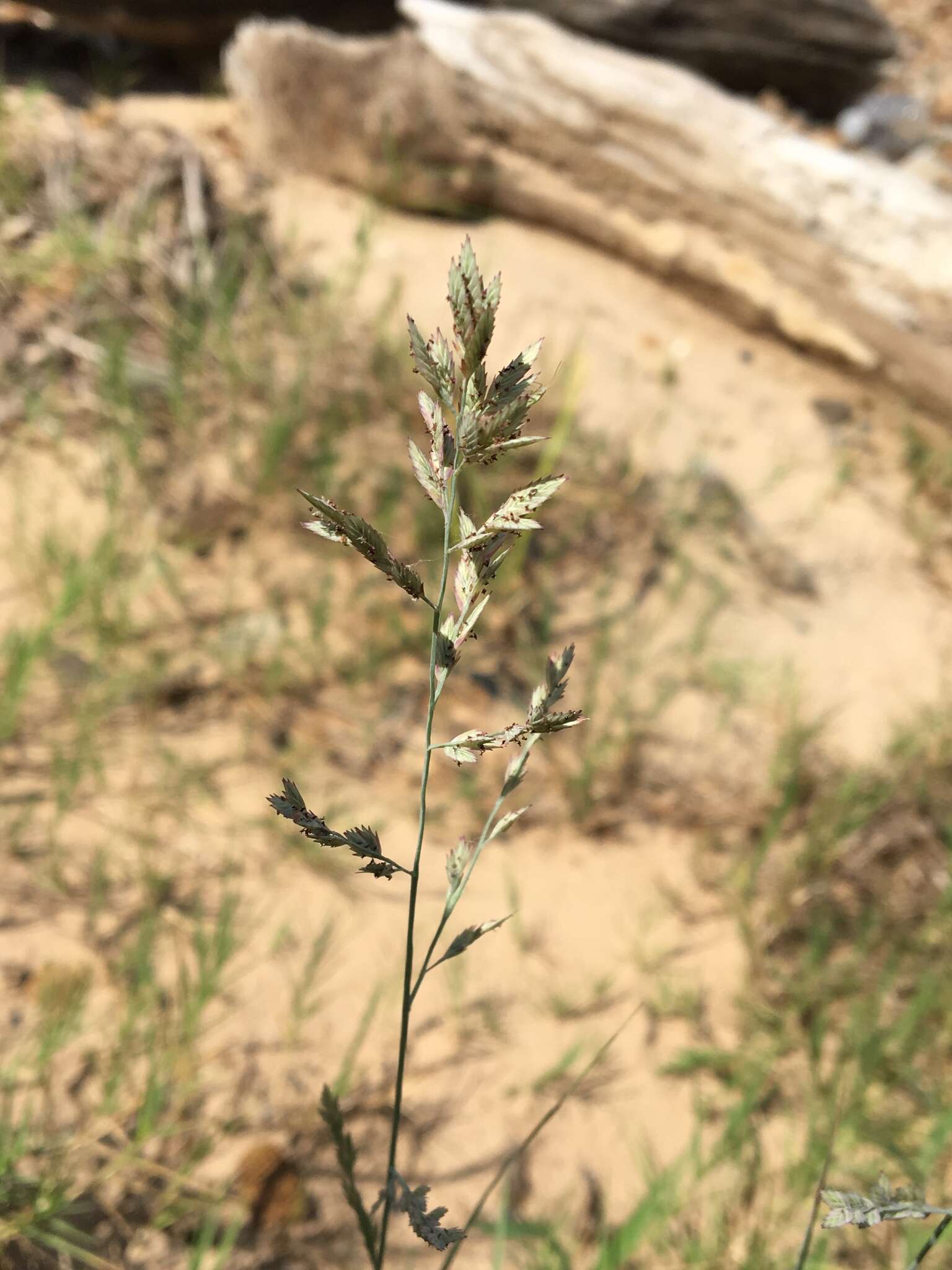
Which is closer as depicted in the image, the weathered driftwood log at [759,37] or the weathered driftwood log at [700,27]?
the weathered driftwood log at [700,27]

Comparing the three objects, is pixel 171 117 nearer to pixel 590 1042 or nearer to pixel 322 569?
pixel 322 569

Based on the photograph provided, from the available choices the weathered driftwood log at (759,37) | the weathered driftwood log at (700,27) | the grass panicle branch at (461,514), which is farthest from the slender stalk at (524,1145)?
the weathered driftwood log at (759,37)

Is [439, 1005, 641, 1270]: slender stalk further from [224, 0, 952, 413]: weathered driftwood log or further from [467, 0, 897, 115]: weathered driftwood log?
[467, 0, 897, 115]: weathered driftwood log

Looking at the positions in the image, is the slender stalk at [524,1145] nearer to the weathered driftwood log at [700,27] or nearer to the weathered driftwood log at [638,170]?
the weathered driftwood log at [638,170]

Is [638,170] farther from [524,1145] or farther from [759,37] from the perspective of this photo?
[524,1145]

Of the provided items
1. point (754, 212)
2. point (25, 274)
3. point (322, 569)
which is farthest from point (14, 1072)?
point (754, 212)

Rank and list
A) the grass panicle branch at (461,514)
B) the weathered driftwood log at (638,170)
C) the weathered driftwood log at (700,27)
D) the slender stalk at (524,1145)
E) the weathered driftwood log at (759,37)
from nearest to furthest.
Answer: the grass panicle branch at (461,514), the slender stalk at (524,1145), the weathered driftwood log at (638,170), the weathered driftwood log at (700,27), the weathered driftwood log at (759,37)
